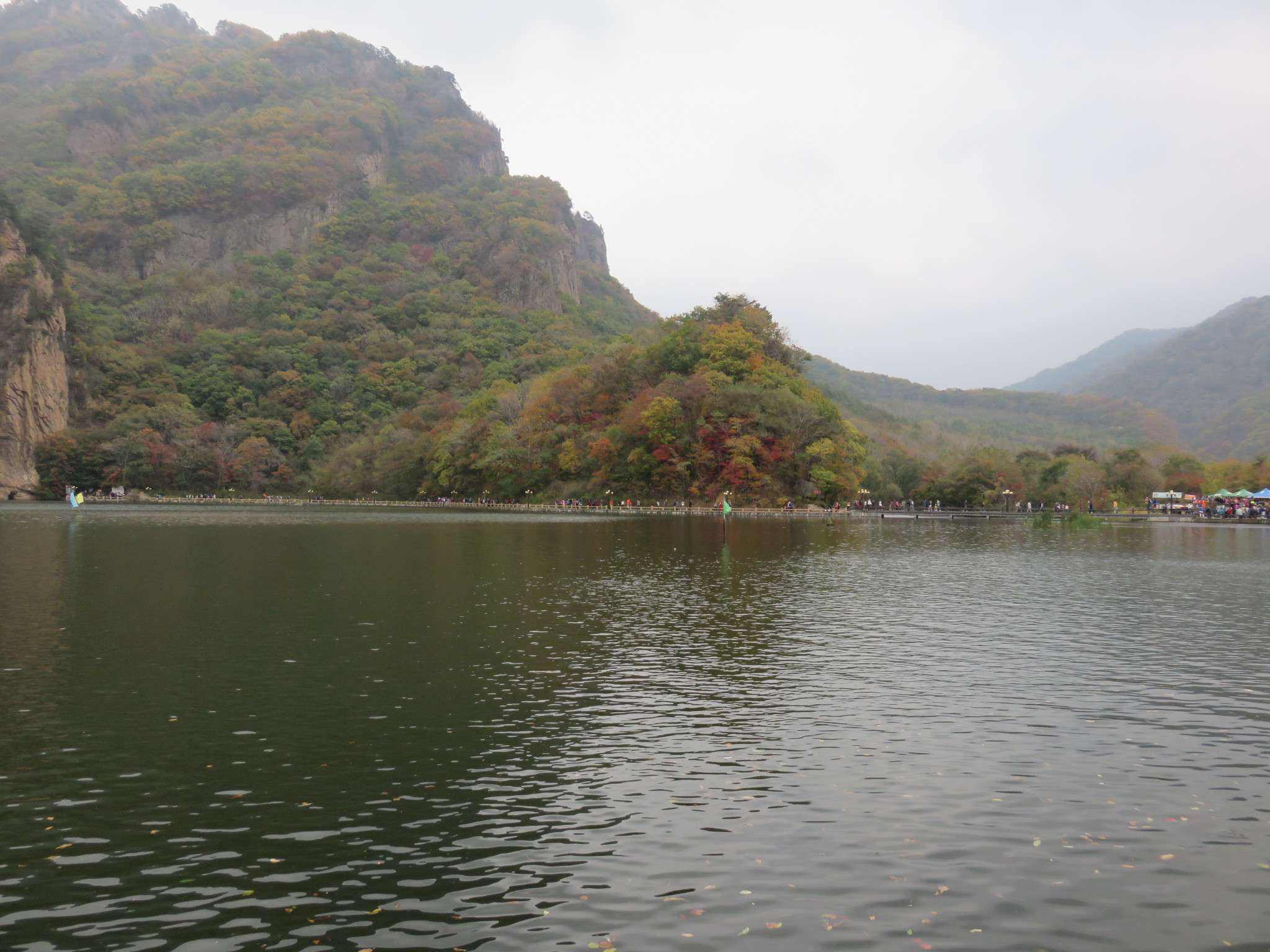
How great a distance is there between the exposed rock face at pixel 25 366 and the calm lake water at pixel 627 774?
129320 mm

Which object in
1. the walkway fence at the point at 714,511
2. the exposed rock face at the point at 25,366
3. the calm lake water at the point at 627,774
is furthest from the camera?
the exposed rock face at the point at 25,366

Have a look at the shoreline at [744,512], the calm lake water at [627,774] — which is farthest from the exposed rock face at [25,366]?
the calm lake water at [627,774]

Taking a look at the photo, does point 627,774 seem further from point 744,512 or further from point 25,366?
point 25,366

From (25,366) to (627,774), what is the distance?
161 m

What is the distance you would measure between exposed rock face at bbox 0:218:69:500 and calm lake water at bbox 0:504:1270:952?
129 metres

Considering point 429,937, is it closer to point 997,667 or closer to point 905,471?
point 997,667

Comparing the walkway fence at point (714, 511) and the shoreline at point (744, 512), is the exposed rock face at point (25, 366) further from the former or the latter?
the shoreline at point (744, 512)

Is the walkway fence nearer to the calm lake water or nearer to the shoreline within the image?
the shoreline

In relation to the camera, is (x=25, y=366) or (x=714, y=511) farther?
(x=25, y=366)

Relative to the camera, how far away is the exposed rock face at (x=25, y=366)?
5423 inches

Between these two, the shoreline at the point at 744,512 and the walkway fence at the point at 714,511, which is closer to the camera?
the shoreline at the point at 744,512

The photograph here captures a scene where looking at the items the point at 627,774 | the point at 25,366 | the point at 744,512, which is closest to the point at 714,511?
the point at 744,512

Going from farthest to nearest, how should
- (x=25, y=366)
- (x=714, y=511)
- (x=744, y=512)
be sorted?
(x=25, y=366) < (x=714, y=511) < (x=744, y=512)

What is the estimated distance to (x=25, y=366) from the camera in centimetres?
14125
